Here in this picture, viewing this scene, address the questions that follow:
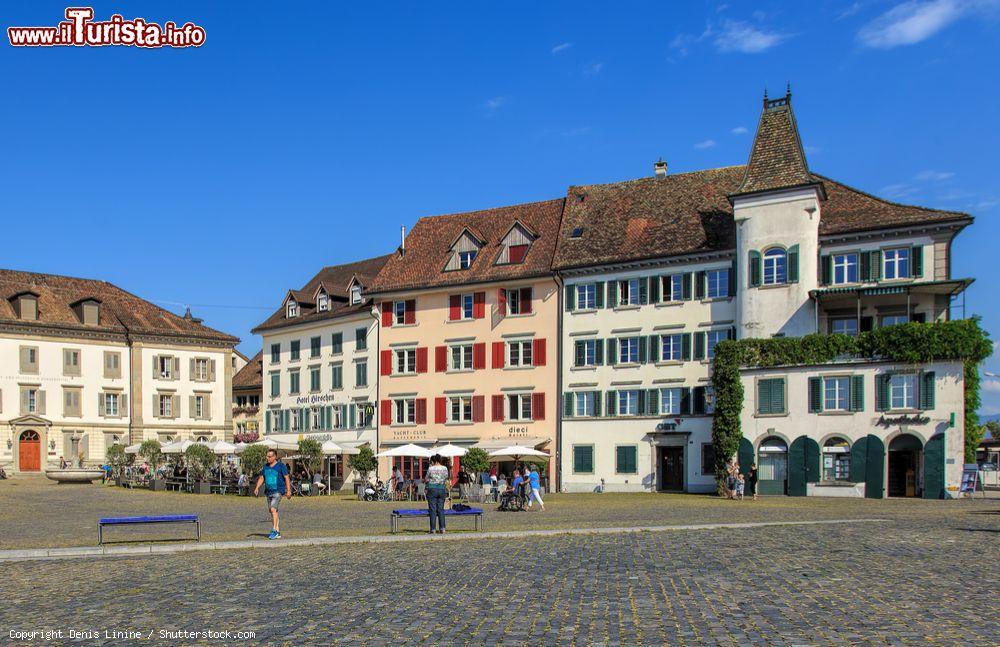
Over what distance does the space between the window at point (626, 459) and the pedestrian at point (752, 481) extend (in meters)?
7.49

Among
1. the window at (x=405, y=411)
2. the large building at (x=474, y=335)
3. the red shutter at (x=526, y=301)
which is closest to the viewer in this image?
the large building at (x=474, y=335)

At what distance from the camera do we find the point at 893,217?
4703 centimetres

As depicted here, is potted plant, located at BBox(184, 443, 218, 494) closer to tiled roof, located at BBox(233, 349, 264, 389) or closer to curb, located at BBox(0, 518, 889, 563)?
curb, located at BBox(0, 518, 889, 563)

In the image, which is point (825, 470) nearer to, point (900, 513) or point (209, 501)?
point (900, 513)

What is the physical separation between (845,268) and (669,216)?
34.2ft

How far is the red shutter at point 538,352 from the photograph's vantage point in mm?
57034

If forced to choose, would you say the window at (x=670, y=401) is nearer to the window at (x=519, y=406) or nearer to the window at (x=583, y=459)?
the window at (x=583, y=459)

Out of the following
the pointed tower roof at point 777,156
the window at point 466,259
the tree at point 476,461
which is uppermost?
the pointed tower roof at point 777,156

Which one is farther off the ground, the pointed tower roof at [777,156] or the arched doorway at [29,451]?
the pointed tower roof at [777,156]

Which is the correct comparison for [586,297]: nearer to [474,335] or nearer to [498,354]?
[498,354]

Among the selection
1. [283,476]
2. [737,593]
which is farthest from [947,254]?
[737,593]

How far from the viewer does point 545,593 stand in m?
13.7

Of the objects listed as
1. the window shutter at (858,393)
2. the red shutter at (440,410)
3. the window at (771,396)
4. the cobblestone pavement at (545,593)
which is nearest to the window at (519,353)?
the red shutter at (440,410)

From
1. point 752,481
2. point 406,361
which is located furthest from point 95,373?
point 752,481
